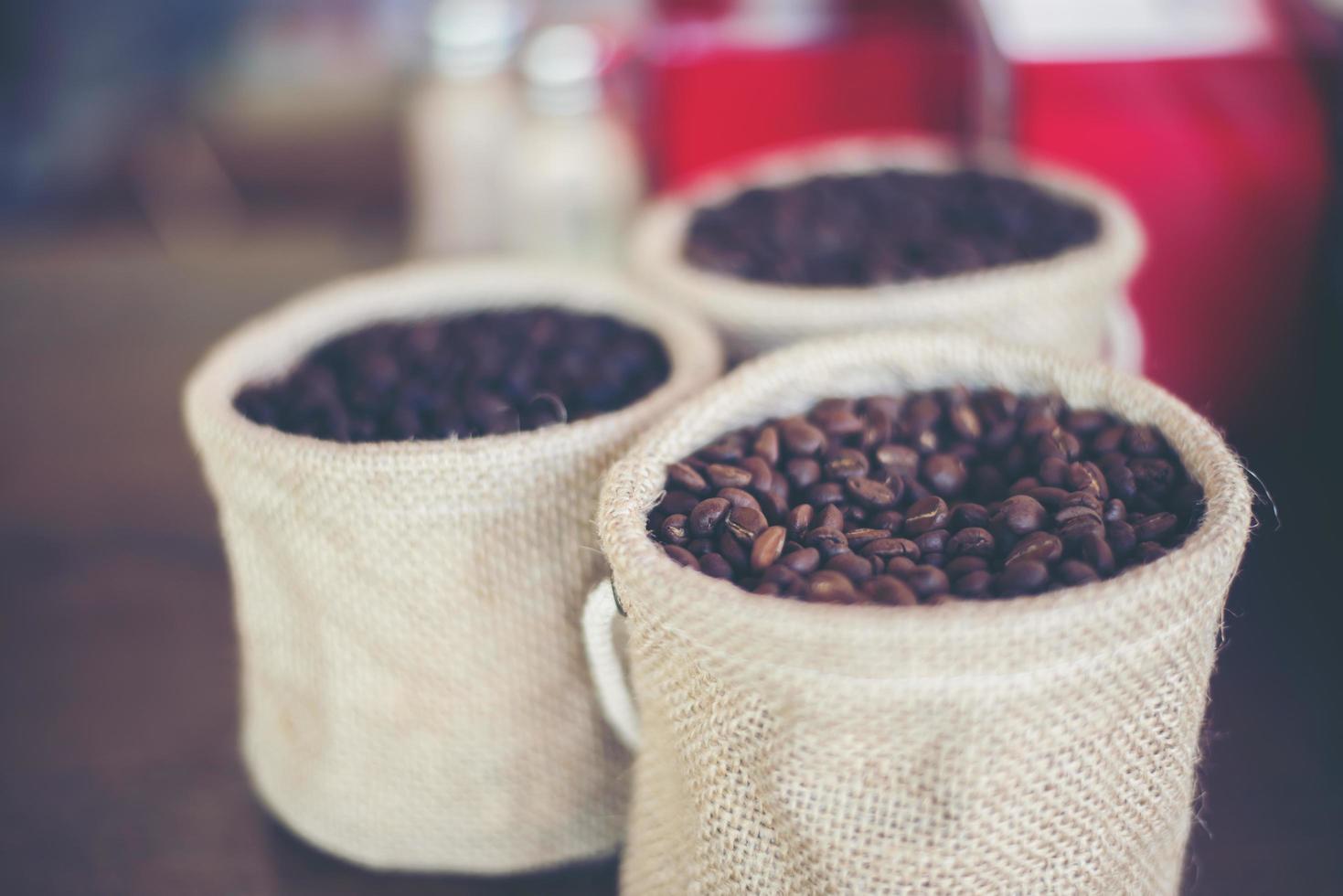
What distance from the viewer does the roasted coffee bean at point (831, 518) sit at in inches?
28.7

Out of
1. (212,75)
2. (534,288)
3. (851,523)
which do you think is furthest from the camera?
(212,75)

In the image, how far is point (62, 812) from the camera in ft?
3.24

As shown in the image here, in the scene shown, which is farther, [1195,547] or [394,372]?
[394,372]

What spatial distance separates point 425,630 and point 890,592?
361 millimetres

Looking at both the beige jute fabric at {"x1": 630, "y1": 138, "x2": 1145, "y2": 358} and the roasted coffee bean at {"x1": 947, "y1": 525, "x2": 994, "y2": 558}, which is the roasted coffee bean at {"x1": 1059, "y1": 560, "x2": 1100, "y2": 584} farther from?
the beige jute fabric at {"x1": 630, "y1": 138, "x2": 1145, "y2": 358}

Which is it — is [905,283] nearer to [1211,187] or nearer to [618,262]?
[1211,187]

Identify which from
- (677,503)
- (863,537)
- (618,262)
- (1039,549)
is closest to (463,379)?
(677,503)

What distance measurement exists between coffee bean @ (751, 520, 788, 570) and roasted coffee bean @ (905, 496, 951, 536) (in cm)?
9

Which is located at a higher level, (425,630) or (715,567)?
(715,567)

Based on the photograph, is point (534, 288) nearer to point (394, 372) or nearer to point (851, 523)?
point (394, 372)

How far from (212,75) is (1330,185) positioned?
283 centimetres

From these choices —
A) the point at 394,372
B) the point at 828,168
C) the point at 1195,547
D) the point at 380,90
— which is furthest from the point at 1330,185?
the point at 380,90

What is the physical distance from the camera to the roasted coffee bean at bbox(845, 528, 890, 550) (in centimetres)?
71

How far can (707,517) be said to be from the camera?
724mm
